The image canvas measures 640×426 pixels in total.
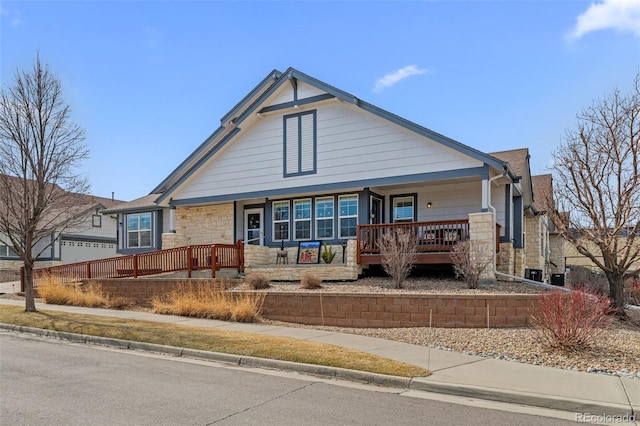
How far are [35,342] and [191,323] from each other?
11.5ft

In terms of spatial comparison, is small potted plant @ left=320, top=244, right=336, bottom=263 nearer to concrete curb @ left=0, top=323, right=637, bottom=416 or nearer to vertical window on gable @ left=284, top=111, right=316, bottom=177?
vertical window on gable @ left=284, top=111, right=316, bottom=177

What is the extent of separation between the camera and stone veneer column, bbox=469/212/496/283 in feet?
47.6

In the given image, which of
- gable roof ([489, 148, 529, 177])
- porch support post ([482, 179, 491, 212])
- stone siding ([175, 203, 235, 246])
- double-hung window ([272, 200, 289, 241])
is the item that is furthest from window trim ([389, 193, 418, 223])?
stone siding ([175, 203, 235, 246])

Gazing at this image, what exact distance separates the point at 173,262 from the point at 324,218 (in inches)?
228

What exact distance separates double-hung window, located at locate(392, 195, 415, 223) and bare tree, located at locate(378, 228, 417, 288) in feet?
9.03

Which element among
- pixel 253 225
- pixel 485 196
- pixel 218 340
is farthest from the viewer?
pixel 253 225

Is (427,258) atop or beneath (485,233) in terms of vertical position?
beneath

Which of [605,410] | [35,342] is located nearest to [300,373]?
[605,410]

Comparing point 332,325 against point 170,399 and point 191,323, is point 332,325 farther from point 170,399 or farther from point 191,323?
point 170,399

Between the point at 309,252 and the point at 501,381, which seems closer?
the point at 501,381

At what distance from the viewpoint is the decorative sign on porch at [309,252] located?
60.8 feet

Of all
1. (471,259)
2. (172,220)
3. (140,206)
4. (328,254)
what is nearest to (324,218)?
(328,254)

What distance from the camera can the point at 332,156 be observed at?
18.2 metres

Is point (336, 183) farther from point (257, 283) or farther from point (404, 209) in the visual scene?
point (257, 283)
